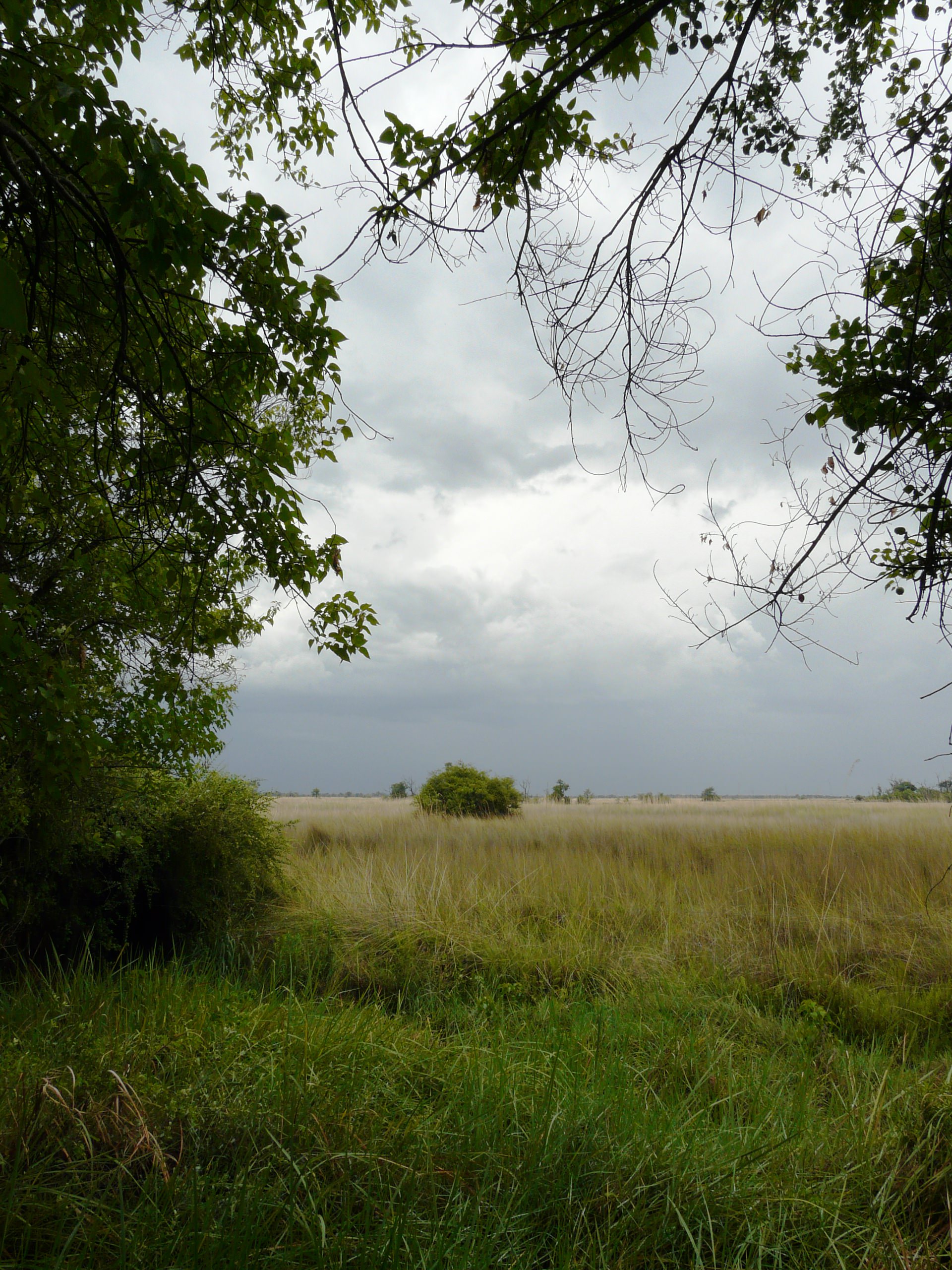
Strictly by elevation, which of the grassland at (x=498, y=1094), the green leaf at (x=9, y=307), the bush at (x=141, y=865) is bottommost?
the grassland at (x=498, y=1094)

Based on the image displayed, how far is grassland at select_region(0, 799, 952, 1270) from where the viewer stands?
8.27 feet

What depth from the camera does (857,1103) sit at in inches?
147

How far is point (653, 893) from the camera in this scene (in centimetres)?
797

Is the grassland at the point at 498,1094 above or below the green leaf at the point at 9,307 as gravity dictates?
below

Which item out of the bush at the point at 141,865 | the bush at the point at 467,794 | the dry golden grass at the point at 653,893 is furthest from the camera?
the bush at the point at 467,794

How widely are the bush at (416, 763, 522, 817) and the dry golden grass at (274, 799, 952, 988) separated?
10.2 feet

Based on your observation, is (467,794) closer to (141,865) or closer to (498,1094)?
(141,865)

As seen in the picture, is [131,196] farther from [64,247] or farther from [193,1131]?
[193,1131]

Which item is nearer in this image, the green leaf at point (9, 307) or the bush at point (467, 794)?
the green leaf at point (9, 307)

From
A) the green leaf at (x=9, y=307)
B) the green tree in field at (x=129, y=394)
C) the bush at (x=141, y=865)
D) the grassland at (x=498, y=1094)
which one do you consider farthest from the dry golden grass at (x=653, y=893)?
the green leaf at (x=9, y=307)

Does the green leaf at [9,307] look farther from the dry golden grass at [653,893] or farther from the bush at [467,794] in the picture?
the bush at [467,794]

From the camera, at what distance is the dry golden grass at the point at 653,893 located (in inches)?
250

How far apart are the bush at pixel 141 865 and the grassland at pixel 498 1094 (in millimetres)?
460

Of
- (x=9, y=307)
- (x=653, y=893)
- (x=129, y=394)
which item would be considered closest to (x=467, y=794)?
(x=653, y=893)
